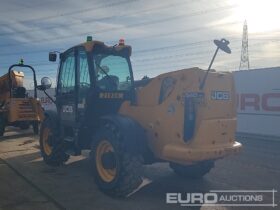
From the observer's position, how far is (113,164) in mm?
5875

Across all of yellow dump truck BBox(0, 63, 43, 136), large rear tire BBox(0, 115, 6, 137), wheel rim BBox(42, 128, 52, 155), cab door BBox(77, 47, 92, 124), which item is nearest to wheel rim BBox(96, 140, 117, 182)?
cab door BBox(77, 47, 92, 124)

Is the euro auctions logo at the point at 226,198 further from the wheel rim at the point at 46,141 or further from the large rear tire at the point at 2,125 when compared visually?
the large rear tire at the point at 2,125

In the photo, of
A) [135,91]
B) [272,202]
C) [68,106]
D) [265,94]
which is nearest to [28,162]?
[68,106]

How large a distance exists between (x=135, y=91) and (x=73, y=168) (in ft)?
7.85

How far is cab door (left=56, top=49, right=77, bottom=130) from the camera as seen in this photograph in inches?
281

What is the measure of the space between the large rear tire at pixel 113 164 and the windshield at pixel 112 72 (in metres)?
1.11

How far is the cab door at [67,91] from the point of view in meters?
7.14

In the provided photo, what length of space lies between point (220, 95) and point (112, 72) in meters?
2.36

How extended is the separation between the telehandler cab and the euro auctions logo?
0.60 metres

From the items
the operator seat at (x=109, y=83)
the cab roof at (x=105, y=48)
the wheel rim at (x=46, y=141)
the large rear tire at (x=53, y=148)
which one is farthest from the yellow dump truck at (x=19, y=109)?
the operator seat at (x=109, y=83)

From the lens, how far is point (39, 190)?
605 centimetres

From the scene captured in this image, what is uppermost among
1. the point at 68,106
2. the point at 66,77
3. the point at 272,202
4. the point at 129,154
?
the point at 66,77

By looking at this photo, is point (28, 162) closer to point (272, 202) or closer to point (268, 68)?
point (272, 202)

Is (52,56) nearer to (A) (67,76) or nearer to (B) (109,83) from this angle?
(A) (67,76)
